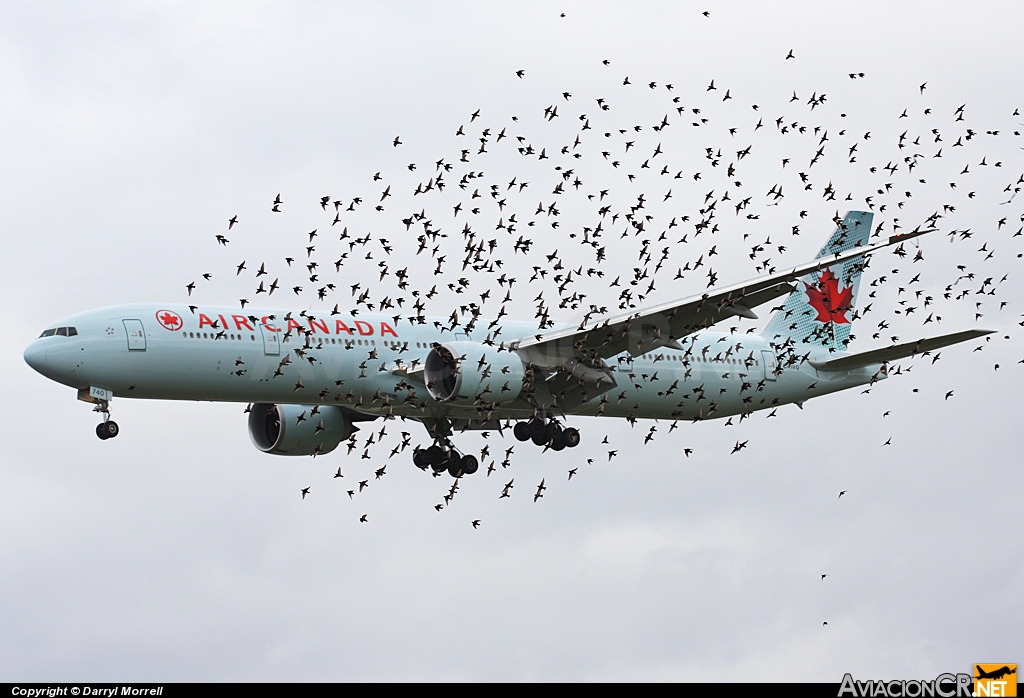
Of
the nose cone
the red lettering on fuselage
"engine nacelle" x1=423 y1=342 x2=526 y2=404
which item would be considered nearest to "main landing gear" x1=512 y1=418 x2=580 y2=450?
"engine nacelle" x1=423 y1=342 x2=526 y2=404

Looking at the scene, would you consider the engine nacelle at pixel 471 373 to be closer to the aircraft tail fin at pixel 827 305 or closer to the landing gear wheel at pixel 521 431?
the landing gear wheel at pixel 521 431

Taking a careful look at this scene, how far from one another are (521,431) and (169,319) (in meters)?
12.7

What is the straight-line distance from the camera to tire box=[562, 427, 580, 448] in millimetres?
46656

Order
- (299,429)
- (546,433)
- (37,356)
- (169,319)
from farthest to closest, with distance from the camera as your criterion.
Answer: (299,429), (546,433), (169,319), (37,356)

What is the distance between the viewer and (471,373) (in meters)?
40.2

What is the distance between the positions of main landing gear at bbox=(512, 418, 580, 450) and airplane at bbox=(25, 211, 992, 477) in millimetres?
57

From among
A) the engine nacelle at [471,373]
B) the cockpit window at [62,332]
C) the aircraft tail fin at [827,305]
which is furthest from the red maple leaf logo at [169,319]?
the aircraft tail fin at [827,305]

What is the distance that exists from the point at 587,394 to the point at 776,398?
28.8 ft

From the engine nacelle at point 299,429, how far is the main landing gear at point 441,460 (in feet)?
9.54

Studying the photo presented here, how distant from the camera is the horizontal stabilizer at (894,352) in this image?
126 feet

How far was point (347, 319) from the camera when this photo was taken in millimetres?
41688

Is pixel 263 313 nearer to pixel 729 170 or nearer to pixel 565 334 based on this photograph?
pixel 565 334

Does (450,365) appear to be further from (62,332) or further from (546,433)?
(62,332)

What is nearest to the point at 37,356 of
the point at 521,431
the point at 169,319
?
the point at 169,319
